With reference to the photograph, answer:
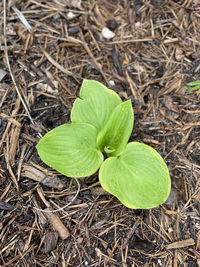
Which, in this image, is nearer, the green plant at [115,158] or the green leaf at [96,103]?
the green plant at [115,158]

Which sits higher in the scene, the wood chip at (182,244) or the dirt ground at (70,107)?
the dirt ground at (70,107)

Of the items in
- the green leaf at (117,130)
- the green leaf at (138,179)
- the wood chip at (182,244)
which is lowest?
the wood chip at (182,244)

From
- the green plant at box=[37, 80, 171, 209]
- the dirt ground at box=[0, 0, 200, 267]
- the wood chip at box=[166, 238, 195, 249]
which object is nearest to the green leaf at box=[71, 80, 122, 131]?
the green plant at box=[37, 80, 171, 209]

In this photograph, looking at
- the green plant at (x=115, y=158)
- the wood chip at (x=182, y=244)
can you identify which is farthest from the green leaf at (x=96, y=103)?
the wood chip at (x=182, y=244)

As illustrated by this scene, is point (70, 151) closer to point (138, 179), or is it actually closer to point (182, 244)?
point (138, 179)

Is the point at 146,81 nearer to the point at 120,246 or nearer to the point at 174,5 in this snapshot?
the point at 174,5

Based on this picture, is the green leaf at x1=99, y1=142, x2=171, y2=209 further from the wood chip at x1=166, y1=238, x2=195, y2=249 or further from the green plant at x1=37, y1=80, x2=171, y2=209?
the wood chip at x1=166, y1=238, x2=195, y2=249

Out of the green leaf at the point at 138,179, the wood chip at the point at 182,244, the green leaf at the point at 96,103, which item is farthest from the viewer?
the green leaf at the point at 96,103

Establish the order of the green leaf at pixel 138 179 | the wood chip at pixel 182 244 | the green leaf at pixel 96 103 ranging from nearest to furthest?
the green leaf at pixel 138 179 < the wood chip at pixel 182 244 < the green leaf at pixel 96 103

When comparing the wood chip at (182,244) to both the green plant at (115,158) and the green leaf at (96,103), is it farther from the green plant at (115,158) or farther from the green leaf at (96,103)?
the green leaf at (96,103)
